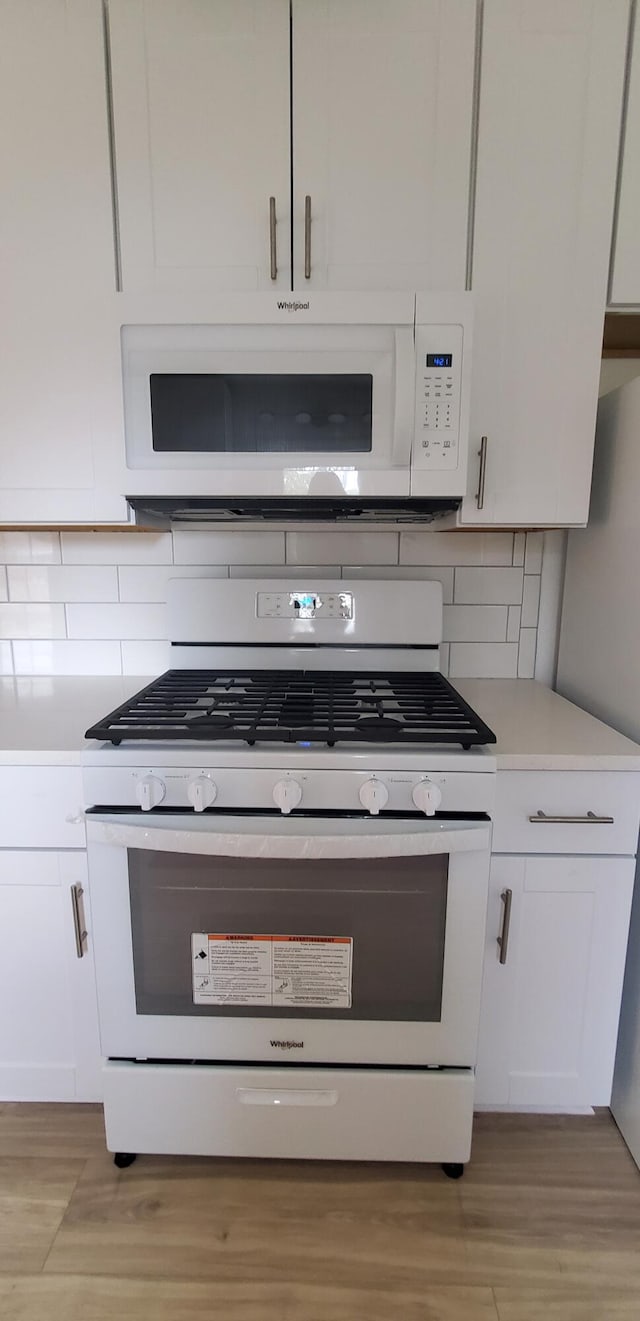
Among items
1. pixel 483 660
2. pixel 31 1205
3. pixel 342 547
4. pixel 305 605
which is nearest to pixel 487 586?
pixel 483 660

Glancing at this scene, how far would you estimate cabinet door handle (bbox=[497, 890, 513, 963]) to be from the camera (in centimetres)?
120

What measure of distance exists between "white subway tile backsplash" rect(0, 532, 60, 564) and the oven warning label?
3.58ft

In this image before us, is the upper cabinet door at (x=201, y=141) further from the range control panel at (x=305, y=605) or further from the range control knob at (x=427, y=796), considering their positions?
the range control knob at (x=427, y=796)

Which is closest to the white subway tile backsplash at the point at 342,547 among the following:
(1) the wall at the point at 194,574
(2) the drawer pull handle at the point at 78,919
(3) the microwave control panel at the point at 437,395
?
(1) the wall at the point at 194,574

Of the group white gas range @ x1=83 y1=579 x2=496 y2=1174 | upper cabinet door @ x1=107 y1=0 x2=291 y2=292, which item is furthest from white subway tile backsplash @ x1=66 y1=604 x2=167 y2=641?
upper cabinet door @ x1=107 y1=0 x2=291 y2=292

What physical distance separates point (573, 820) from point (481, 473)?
2.43 ft

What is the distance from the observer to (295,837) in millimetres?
1070

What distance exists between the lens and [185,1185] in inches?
47.2

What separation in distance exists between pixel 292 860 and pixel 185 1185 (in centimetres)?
71

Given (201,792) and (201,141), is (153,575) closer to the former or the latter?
(201,792)

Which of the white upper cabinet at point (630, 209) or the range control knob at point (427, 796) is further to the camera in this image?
the white upper cabinet at point (630, 209)

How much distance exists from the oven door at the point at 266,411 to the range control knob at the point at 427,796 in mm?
593

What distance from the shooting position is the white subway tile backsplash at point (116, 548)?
5.45ft

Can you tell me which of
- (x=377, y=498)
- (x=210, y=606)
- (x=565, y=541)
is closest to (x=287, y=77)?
(x=377, y=498)
